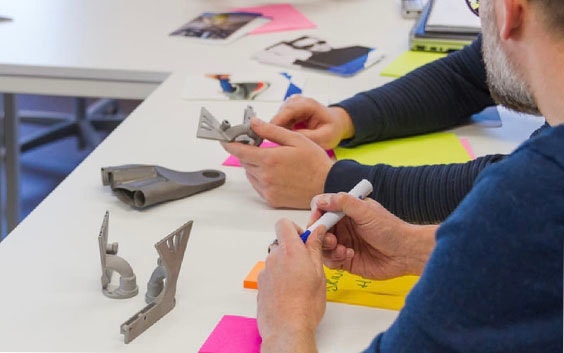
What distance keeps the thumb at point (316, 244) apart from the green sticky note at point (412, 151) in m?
0.44

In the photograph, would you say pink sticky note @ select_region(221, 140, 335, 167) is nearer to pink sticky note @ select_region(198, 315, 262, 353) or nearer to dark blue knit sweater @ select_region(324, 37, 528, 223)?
dark blue knit sweater @ select_region(324, 37, 528, 223)

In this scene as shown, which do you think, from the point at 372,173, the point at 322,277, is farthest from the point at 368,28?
the point at 322,277

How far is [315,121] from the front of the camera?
1527 millimetres

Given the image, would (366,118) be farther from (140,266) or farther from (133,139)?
(140,266)

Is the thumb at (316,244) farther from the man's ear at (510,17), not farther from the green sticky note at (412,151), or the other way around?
the green sticky note at (412,151)

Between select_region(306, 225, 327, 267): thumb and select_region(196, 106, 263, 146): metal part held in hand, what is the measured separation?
1.11 feet

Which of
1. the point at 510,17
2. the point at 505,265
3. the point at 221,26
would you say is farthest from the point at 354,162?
the point at 221,26

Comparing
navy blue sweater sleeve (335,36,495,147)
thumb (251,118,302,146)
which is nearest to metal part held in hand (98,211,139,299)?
thumb (251,118,302,146)

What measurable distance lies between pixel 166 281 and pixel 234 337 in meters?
0.11

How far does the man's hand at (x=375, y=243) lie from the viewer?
3.61 feet

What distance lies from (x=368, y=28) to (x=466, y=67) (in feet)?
1.81

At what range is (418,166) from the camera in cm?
135

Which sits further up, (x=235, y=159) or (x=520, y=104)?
(x=520, y=104)

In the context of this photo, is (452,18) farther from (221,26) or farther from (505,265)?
(505,265)
